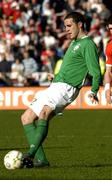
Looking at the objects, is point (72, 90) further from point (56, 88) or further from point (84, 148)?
point (84, 148)

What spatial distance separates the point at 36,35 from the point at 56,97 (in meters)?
19.2

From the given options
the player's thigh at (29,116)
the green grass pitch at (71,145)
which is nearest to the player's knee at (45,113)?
the player's thigh at (29,116)

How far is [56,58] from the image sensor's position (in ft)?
93.6

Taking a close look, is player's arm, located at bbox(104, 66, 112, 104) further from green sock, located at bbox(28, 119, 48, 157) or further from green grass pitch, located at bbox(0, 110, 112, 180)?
green sock, located at bbox(28, 119, 48, 157)

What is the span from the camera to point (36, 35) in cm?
2978

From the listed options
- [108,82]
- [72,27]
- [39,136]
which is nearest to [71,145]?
[108,82]

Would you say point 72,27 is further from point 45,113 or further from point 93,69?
point 45,113

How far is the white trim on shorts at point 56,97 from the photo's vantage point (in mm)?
10703

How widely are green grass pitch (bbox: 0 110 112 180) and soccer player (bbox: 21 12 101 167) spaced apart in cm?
39

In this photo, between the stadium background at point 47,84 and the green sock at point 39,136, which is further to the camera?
the stadium background at point 47,84

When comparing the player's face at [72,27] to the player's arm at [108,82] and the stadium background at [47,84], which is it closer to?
the player's arm at [108,82]

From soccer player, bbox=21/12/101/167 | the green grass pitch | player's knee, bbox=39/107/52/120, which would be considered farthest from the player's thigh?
the green grass pitch

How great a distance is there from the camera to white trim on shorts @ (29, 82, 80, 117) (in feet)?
35.1

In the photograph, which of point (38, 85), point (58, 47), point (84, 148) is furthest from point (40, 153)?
point (58, 47)
